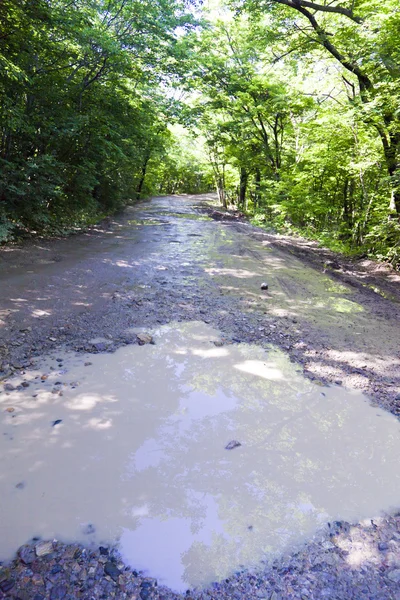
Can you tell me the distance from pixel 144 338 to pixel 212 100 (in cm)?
1598

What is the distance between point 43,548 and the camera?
187cm

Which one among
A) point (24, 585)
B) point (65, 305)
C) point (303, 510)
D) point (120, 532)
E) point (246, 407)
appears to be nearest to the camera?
point (24, 585)

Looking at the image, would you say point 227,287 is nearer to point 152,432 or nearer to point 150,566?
point 152,432

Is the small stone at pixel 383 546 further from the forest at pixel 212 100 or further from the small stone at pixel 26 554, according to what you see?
the forest at pixel 212 100

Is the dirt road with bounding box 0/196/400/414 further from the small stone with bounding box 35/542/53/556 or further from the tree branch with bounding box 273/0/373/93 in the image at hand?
the tree branch with bounding box 273/0/373/93

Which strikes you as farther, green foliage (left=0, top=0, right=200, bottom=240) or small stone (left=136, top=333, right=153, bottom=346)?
green foliage (left=0, top=0, right=200, bottom=240)

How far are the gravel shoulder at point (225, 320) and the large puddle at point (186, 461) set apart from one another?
12 cm

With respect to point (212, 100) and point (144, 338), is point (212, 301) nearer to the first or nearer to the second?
point (144, 338)

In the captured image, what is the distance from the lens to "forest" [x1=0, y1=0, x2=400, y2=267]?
24.1ft

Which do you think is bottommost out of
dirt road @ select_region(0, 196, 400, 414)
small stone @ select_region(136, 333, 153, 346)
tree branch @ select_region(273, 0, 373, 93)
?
small stone @ select_region(136, 333, 153, 346)

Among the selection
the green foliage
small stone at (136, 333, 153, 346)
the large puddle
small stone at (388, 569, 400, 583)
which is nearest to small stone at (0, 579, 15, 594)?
the large puddle

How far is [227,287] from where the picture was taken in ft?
21.4

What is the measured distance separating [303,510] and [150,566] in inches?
39.6

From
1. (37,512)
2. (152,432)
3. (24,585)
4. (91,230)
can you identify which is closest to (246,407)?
(152,432)
